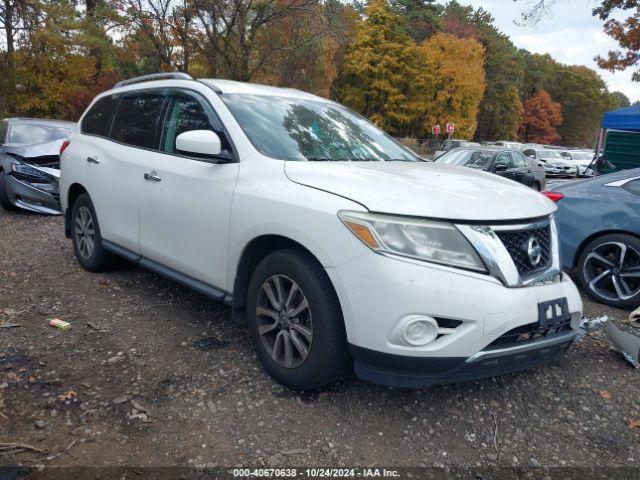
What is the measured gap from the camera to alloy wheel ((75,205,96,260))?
5147 millimetres

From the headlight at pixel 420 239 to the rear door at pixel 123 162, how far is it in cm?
233

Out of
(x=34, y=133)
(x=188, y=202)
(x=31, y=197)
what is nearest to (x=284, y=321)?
(x=188, y=202)

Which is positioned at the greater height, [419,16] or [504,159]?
[419,16]

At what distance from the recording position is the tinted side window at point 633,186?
488cm

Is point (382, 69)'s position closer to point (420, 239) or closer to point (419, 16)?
point (419, 16)

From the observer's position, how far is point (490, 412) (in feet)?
9.84

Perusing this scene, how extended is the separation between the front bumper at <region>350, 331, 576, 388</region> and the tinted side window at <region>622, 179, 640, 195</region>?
2.92 meters

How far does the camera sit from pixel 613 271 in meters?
4.82

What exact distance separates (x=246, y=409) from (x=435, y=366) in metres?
1.08

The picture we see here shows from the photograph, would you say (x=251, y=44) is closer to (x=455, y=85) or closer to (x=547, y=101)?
(x=455, y=85)

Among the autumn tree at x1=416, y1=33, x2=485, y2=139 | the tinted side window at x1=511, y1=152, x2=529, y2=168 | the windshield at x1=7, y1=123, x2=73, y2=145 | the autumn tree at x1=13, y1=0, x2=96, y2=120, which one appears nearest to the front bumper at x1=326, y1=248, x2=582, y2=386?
the windshield at x1=7, y1=123, x2=73, y2=145

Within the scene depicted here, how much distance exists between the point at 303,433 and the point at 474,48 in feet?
147

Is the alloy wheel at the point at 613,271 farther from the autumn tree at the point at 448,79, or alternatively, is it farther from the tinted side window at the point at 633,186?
the autumn tree at the point at 448,79

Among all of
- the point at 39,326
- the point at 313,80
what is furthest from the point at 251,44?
the point at 39,326
